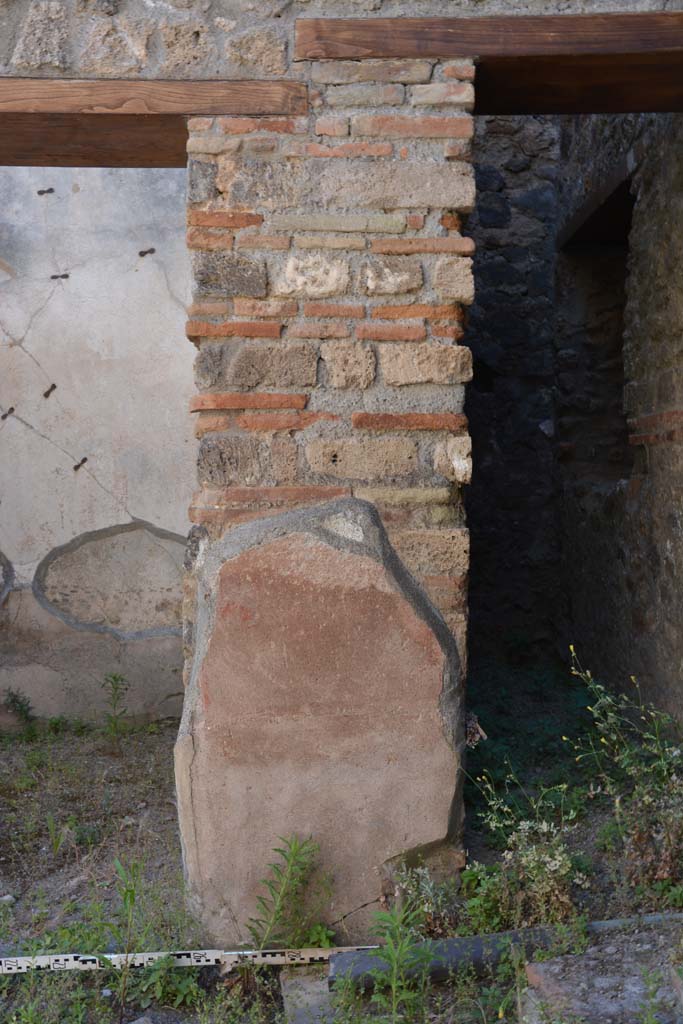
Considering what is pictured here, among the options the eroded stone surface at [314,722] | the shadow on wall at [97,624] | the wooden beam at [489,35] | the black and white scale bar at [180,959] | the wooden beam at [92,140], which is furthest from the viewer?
the shadow on wall at [97,624]

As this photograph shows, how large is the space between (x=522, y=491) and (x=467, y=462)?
3.16 m

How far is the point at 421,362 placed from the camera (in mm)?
3119

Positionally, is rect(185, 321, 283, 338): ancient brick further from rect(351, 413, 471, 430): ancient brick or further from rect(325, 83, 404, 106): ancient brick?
rect(325, 83, 404, 106): ancient brick

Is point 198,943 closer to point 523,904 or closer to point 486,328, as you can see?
point 523,904

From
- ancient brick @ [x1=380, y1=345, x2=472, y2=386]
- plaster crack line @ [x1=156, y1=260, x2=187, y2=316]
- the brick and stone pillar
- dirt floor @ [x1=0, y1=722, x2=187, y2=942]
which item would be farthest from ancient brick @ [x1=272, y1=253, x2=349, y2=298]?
plaster crack line @ [x1=156, y1=260, x2=187, y2=316]

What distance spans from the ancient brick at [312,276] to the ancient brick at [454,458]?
1.91ft

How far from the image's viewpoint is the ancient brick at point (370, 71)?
123 inches

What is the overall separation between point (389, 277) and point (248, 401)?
1.92 ft

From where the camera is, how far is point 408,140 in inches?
124

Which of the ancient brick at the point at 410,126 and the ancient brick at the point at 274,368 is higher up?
the ancient brick at the point at 410,126

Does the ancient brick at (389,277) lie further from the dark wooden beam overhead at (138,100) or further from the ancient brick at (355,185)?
the dark wooden beam overhead at (138,100)

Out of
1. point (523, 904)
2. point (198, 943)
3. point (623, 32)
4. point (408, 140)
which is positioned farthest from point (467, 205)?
point (198, 943)

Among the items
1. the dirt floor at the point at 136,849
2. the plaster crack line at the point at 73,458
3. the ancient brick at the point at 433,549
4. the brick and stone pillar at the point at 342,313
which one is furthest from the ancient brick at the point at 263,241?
the plaster crack line at the point at 73,458

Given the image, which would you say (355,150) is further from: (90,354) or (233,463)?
(90,354)
